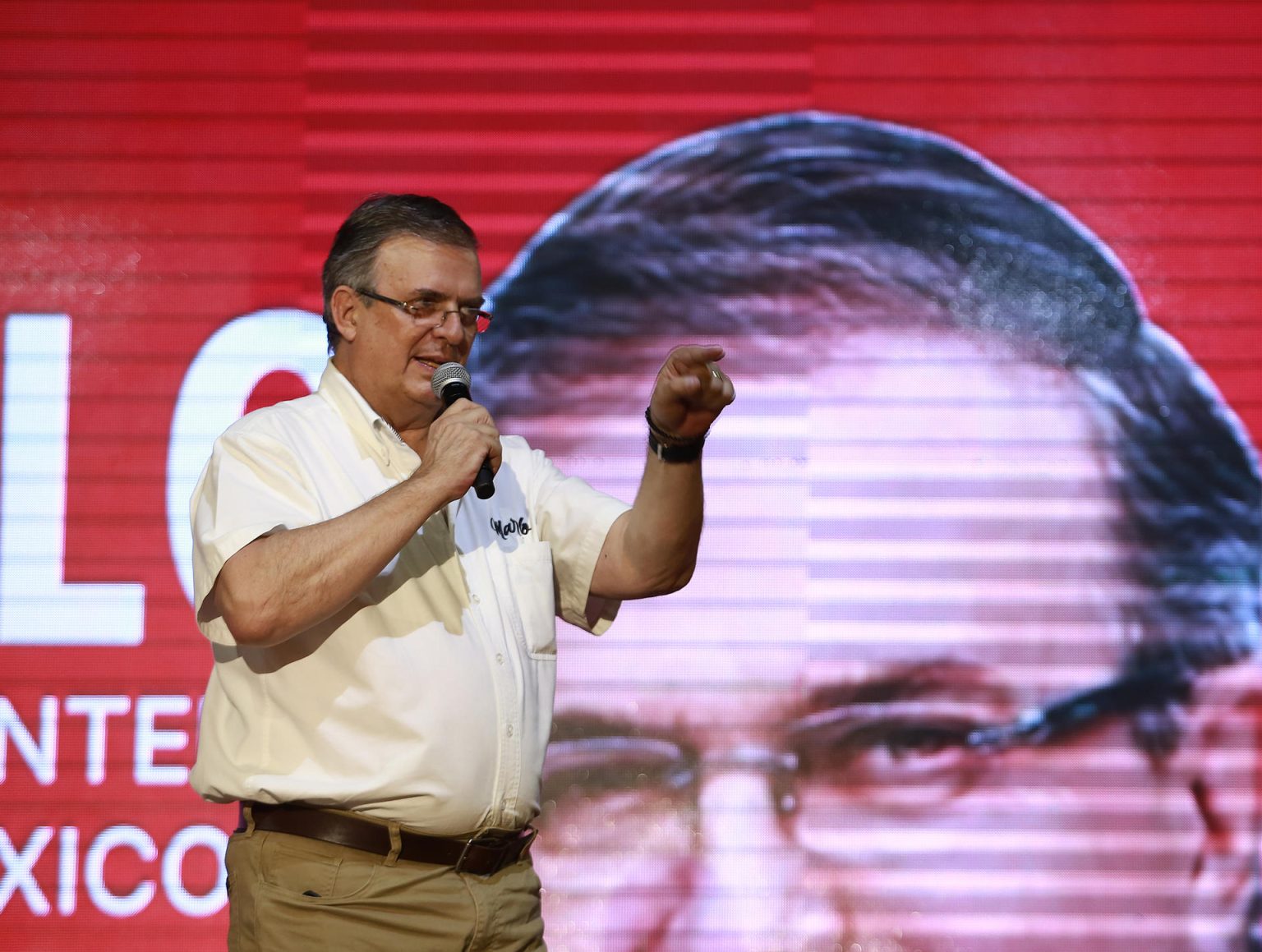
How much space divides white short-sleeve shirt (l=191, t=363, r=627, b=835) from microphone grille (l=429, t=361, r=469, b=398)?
141mm

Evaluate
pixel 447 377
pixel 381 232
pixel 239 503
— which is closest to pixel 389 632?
pixel 239 503

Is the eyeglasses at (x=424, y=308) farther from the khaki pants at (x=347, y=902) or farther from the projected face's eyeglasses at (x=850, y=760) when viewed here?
the projected face's eyeglasses at (x=850, y=760)

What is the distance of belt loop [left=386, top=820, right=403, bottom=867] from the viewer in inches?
81.0

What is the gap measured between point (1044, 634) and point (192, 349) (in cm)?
222

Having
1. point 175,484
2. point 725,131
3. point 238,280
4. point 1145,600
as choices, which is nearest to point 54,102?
point 238,280

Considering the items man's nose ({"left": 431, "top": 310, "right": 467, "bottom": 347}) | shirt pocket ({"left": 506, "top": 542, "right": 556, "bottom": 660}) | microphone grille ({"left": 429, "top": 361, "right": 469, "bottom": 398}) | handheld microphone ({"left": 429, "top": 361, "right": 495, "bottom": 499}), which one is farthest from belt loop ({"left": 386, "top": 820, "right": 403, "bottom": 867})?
man's nose ({"left": 431, "top": 310, "right": 467, "bottom": 347})

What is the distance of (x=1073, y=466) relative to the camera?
3.56 m

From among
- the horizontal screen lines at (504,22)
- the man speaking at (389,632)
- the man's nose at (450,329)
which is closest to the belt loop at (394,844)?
the man speaking at (389,632)

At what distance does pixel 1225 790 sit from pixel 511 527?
6.91 feet

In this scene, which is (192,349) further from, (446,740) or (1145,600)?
(1145,600)

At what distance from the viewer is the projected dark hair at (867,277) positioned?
357 cm

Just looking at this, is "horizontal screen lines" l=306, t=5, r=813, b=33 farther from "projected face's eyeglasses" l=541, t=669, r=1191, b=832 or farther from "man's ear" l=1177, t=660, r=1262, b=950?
"man's ear" l=1177, t=660, r=1262, b=950

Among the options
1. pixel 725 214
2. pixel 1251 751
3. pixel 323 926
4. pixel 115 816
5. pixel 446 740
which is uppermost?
pixel 725 214

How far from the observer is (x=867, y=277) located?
3588 millimetres
